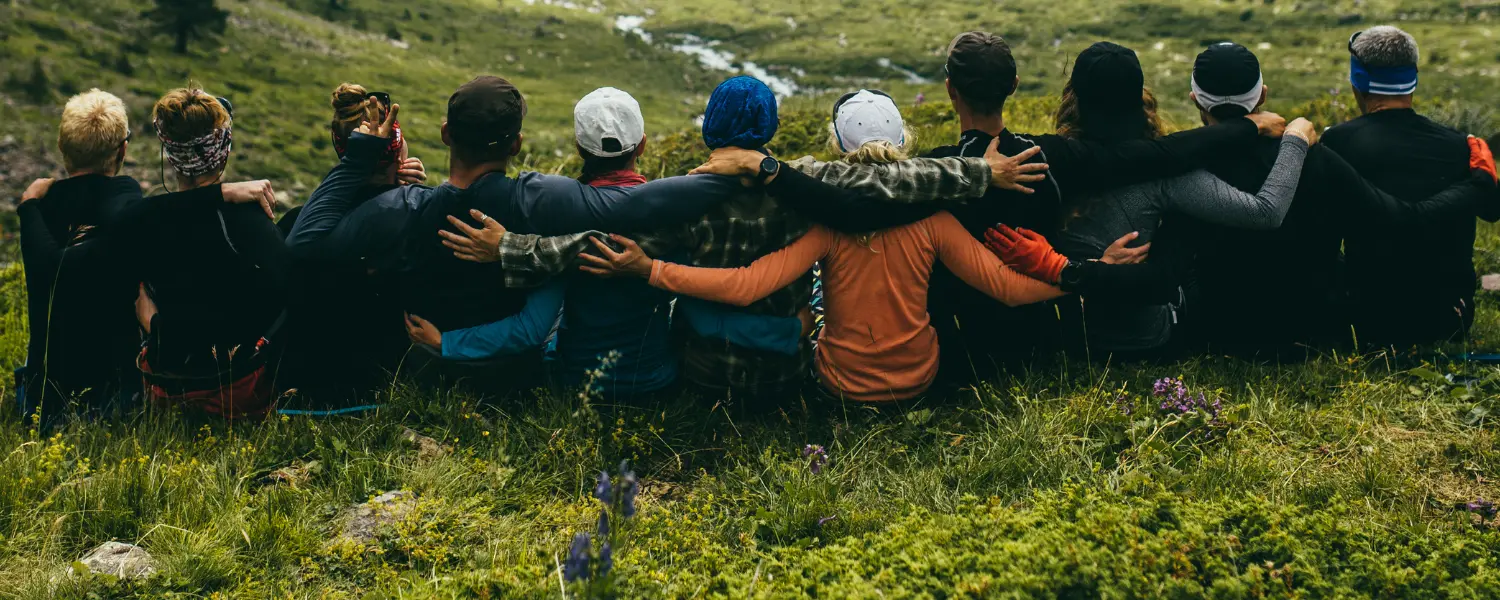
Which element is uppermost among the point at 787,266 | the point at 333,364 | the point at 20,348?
the point at 787,266

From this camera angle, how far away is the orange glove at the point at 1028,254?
4.96 m

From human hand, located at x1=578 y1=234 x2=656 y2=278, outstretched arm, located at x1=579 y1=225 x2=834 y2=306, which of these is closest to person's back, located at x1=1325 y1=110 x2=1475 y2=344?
outstretched arm, located at x1=579 y1=225 x2=834 y2=306

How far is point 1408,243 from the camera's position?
5.52m

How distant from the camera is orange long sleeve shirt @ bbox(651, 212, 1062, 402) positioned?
188 inches

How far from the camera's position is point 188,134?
A: 477 centimetres

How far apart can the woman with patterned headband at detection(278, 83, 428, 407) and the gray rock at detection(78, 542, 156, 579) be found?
4.70 feet

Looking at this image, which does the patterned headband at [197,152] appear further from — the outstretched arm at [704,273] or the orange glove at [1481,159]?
the orange glove at [1481,159]

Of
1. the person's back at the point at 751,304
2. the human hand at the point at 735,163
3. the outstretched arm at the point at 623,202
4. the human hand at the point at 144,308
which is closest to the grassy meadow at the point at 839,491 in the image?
the person's back at the point at 751,304

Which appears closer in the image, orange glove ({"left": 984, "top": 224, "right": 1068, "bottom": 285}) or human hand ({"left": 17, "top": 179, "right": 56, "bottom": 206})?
orange glove ({"left": 984, "top": 224, "right": 1068, "bottom": 285})

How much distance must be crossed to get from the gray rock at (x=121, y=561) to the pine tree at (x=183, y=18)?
5560 cm

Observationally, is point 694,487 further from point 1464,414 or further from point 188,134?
point 1464,414

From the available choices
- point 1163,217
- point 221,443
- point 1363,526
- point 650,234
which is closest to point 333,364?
point 221,443

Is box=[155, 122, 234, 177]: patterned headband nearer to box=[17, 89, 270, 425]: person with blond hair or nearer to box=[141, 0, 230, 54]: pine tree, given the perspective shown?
box=[17, 89, 270, 425]: person with blond hair

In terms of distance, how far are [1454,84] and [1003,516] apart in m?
51.4
